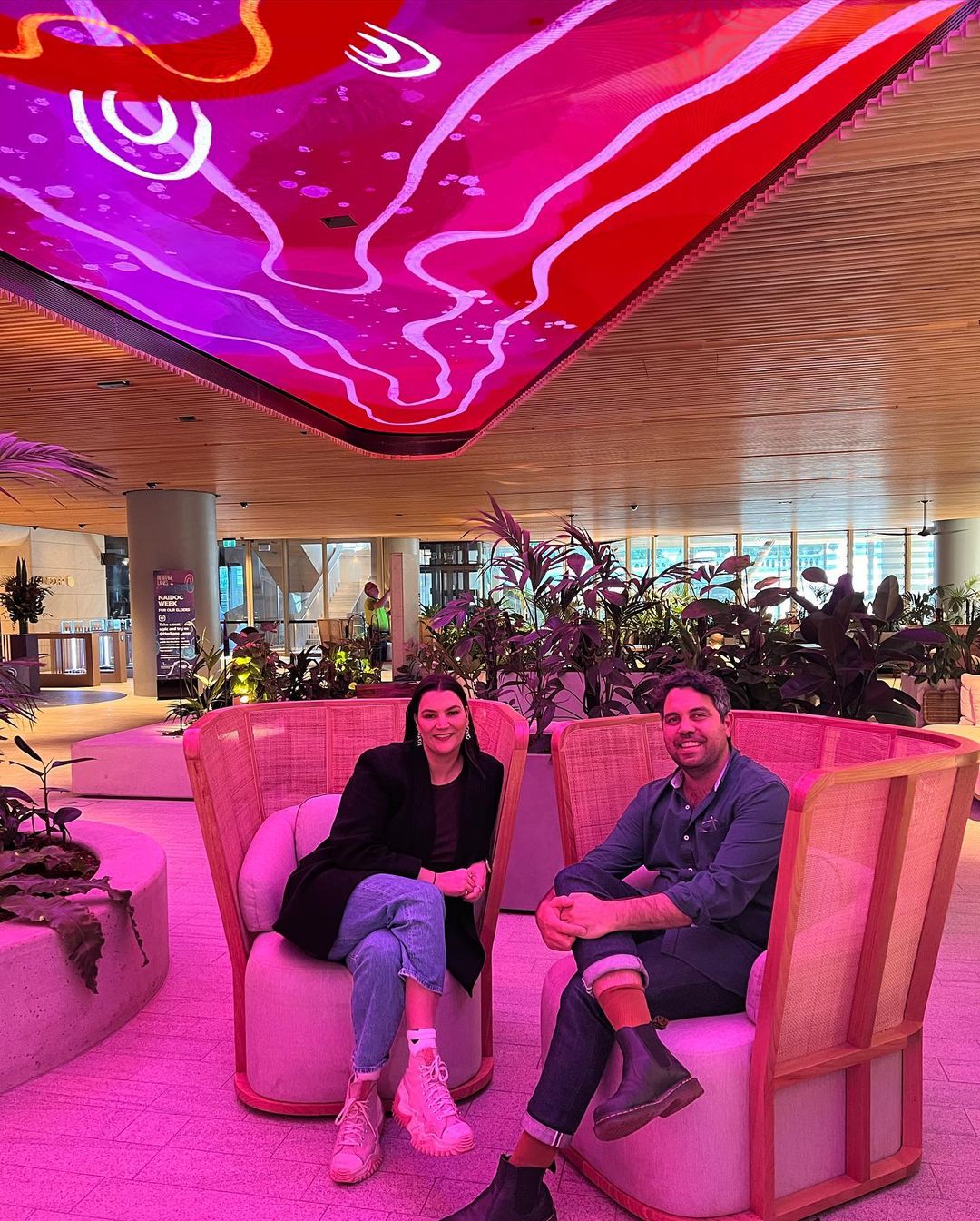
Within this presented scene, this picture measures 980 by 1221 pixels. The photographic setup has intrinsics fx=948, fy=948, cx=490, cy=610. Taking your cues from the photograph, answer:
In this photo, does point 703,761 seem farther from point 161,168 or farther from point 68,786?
point 68,786

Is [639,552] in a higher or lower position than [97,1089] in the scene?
higher

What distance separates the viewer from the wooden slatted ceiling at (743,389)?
3840 millimetres

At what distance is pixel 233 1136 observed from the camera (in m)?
2.46

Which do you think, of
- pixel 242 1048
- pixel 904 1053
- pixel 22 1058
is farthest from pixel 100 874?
pixel 904 1053

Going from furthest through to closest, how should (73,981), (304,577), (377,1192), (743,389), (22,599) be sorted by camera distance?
1. (304,577)
2. (22,599)
3. (743,389)
4. (73,981)
5. (377,1192)

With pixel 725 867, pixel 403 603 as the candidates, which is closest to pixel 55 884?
pixel 725 867

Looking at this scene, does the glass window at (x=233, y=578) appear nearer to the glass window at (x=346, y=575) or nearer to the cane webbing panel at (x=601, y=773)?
the glass window at (x=346, y=575)

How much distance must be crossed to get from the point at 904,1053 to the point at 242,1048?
1.75 meters

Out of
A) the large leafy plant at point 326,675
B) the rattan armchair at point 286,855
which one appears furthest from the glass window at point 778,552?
the rattan armchair at point 286,855

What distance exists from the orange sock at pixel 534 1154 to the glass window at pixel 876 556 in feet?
80.2

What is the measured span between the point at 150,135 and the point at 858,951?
143 inches

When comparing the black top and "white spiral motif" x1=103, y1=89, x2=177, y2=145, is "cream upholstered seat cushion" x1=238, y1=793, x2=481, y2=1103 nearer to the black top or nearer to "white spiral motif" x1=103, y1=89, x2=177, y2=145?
the black top

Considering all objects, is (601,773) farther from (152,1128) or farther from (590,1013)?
(152,1128)

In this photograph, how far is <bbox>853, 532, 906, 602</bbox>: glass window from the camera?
81.0ft
